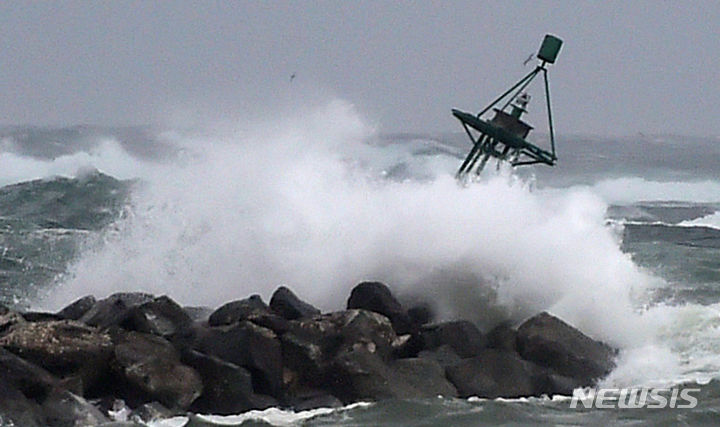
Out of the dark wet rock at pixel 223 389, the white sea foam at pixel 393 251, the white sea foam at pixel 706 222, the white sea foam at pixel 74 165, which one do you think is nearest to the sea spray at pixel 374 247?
the white sea foam at pixel 393 251

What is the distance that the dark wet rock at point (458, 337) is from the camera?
12.6 metres

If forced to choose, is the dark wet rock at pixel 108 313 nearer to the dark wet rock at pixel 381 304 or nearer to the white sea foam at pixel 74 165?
the dark wet rock at pixel 381 304

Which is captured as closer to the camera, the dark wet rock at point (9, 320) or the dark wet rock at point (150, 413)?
the dark wet rock at point (150, 413)

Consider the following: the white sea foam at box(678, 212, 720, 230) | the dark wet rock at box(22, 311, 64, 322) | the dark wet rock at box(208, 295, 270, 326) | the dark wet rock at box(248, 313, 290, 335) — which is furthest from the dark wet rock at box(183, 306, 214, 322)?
the white sea foam at box(678, 212, 720, 230)

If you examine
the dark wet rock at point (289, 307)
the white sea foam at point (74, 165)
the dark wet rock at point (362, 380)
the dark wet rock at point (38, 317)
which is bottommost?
the dark wet rock at point (362, 380)

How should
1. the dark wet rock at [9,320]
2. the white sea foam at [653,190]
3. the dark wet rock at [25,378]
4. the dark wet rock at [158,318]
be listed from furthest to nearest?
the white sea foam at [653,190]
the dark wet rock at [158,318]
the dark wet rock at [9,320]
the dark wet rock at [25,378]

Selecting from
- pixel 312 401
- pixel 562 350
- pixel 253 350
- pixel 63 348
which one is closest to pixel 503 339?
pixel 562 350

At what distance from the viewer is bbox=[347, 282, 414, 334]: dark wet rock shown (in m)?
13.3

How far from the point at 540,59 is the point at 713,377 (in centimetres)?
705

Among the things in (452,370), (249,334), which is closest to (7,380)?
(249,334)

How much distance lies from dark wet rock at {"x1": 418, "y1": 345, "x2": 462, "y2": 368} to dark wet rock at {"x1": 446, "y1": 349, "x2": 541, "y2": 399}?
18cm

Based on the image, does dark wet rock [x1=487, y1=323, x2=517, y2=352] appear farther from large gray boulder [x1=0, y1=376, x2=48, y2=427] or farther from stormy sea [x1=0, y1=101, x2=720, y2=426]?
large gray boulder [x1=0, y1=376, x2=48, y2=427]

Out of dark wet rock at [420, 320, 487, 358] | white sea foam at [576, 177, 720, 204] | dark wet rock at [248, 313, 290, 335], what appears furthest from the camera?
white sea foam at [576, 177, 720, 204]

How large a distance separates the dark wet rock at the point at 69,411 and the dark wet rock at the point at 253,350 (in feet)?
5.14
